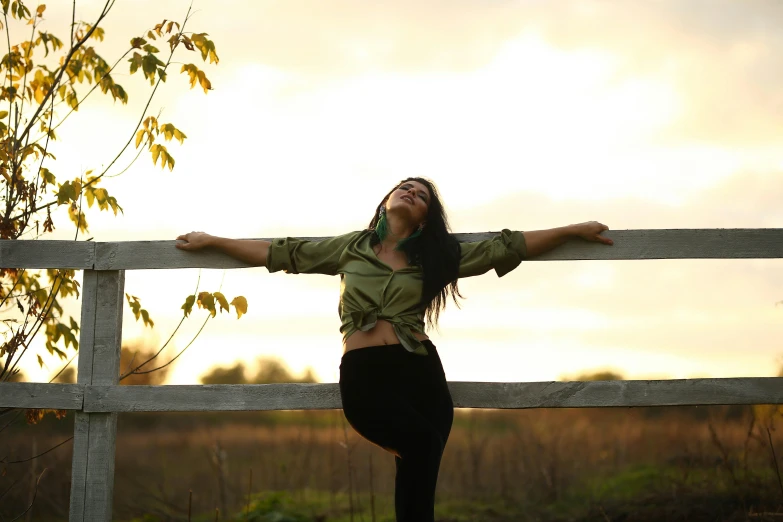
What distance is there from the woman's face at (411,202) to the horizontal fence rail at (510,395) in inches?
28.5

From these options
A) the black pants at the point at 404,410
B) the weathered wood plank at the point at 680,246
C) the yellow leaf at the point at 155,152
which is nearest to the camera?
the black pants at the point at 404,410

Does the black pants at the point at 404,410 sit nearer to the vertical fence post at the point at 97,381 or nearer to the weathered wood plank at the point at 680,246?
the weathered wood plank at the point at 680,246

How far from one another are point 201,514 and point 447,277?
3.35 meters

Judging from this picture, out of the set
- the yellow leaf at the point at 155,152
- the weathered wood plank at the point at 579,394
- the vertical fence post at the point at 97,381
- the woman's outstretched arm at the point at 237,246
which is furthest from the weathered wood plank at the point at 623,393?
the yellow leaf at the point at 155,152

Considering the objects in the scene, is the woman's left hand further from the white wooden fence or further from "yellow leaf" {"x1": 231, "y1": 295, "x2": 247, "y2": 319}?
"yellow leaf" {"x1": 231, "y1": 295, "x2": 247, "y2": 319}

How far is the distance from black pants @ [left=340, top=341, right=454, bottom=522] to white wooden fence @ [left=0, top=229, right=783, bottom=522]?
190 mm

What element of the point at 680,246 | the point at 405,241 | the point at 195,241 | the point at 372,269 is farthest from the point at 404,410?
the point at 680,246

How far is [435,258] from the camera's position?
3.17 m

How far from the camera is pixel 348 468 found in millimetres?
4219

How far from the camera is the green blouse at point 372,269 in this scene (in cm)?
307

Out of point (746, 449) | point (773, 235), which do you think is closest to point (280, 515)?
point (746, 449)

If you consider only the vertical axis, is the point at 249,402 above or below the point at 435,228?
below

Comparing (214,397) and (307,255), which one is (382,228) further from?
(214,397)

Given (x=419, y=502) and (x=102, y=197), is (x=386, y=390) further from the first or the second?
(x=102, y=197)
